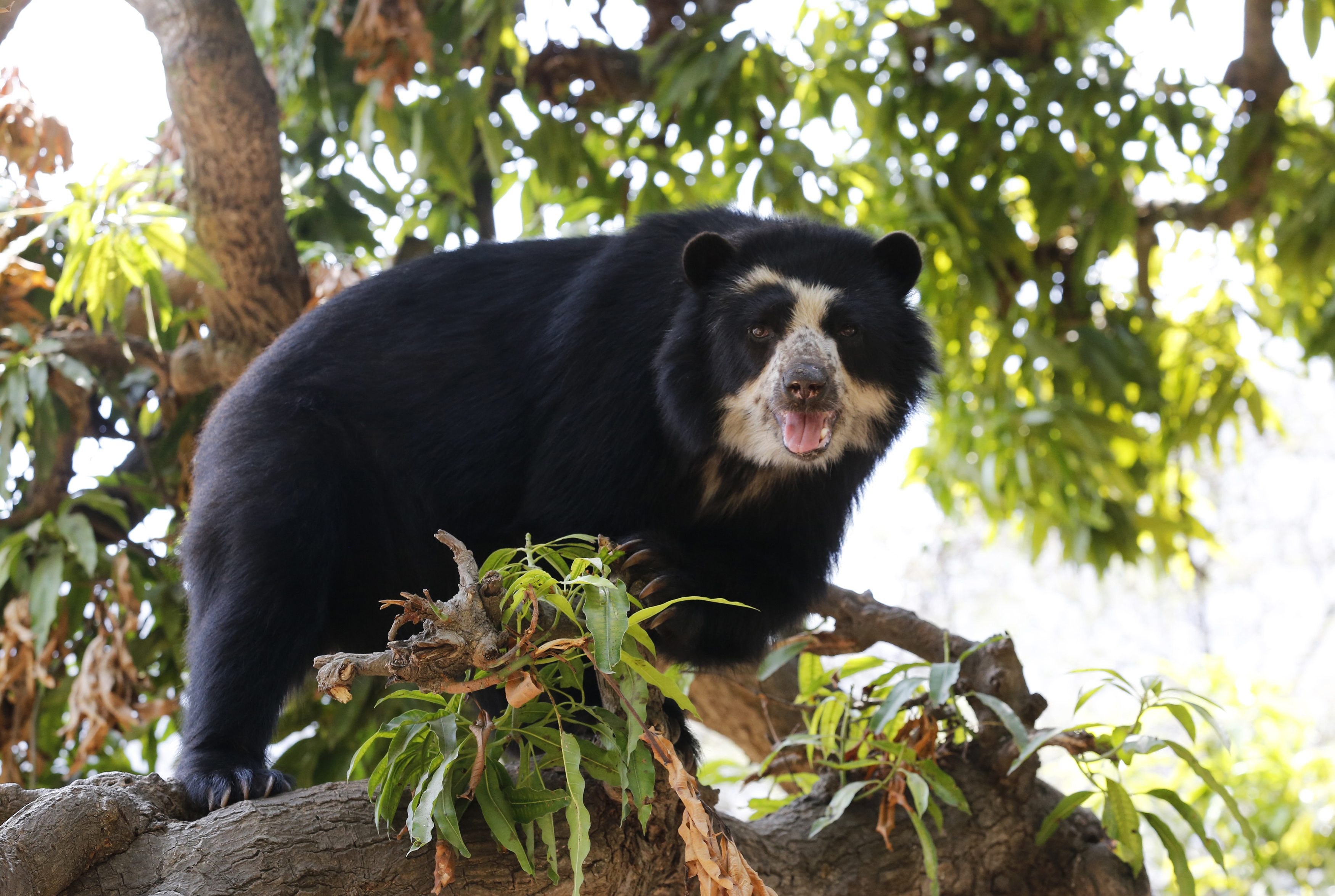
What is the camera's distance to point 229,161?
3846 millimetres

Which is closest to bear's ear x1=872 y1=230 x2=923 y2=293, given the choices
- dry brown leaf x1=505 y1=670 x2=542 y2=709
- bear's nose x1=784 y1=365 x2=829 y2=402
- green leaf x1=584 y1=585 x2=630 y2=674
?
bear's nose x1=784 y1=365 x2=829 y2=402

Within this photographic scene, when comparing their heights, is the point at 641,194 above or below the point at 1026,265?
above

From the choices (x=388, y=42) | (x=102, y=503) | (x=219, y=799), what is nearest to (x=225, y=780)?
(x=219, y=799)

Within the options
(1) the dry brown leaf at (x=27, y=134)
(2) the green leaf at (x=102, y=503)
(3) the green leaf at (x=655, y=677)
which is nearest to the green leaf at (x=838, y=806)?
(3) the green leaf at (x=655, y=677)

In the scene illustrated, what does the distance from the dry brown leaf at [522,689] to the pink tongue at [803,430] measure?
118 cm

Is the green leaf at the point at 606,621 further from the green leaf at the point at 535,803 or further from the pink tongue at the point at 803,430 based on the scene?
the pink tongue at the point at 803,430

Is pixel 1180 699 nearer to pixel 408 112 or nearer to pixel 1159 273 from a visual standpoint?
pixel 408 112

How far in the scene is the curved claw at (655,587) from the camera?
2646 millimetres

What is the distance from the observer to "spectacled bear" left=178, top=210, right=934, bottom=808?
9.59ft

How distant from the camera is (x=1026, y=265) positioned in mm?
5383

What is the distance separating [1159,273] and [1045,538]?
2.04m

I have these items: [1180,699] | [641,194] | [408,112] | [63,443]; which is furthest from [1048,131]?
[63,443]

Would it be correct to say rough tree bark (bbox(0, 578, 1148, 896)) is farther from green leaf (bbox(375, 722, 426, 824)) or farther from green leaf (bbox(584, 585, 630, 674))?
green leaf (bbox(584, 585, 630, 674))

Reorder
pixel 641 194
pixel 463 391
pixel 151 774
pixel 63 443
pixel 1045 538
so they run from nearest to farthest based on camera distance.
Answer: pixel 151 774 → pixel 463 391 → pixel 63 443 → pixel 641 194 → pixel 1045 538
